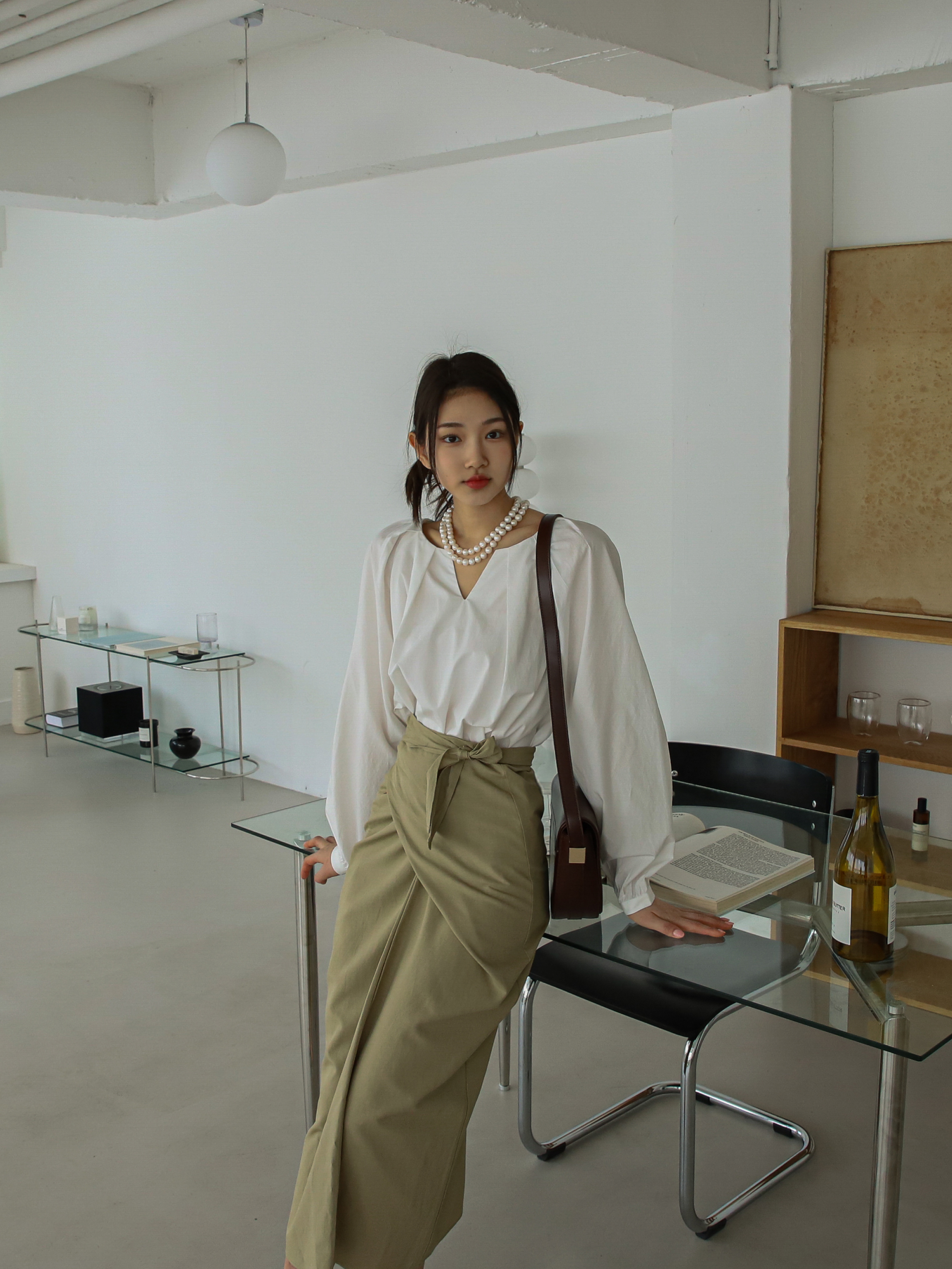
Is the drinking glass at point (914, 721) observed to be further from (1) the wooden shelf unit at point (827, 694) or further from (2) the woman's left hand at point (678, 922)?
(2) the woman's left hand at point (678, 922)

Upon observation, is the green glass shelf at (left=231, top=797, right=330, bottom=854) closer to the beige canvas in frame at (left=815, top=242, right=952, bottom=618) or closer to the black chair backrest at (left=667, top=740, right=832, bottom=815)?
the black chair backrest at (left=667, top=740, right=832, bottom=815)

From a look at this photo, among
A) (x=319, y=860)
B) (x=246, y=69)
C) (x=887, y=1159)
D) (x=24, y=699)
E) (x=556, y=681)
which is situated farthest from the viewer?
→ (x=24, y=699)

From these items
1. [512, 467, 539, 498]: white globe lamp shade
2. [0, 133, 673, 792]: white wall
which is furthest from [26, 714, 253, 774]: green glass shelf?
[512, 467, 539, 498]: white globe lamp shade

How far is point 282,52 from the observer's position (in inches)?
177

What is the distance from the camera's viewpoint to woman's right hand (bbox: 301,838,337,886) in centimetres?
210

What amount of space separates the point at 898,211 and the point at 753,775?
161cm

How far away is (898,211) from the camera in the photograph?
3141mm

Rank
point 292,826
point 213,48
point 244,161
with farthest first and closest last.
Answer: point 213,48, point 244,161, point 292,826

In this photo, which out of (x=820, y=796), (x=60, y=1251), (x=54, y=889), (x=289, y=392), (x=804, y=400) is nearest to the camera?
(x=60, y=1251)

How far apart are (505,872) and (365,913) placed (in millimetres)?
246

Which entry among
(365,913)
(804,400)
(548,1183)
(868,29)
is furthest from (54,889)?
(868,29)

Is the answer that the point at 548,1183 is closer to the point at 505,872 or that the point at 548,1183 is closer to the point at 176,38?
the point at 505,872

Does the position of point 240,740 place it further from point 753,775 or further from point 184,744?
point 753,775

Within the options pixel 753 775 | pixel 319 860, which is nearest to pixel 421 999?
pixel 319 860
